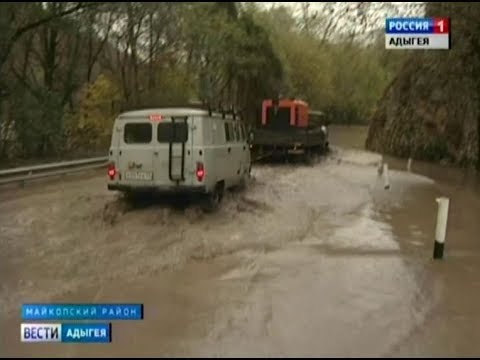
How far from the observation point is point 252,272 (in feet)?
29.7

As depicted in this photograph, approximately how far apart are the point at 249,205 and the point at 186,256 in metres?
4.91

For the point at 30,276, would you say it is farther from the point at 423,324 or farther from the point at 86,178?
Answer: the point at 86,178

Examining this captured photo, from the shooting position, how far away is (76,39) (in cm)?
3294

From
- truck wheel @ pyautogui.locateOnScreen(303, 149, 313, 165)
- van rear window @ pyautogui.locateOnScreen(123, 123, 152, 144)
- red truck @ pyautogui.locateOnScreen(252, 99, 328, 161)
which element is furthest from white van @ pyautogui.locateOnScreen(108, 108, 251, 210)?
truck wheel @ pyautogui.locateOnScreen(303, 149, 313, 165)

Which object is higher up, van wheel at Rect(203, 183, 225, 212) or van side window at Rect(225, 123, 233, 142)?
van side window at Rect(225, 123, 233, 142)

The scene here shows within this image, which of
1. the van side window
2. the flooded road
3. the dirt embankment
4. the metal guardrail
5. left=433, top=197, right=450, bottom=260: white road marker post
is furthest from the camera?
the dirt embankment

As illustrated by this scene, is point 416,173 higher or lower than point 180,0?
lower

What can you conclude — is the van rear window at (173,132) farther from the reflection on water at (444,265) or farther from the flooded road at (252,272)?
the reflection on water at (444,265)

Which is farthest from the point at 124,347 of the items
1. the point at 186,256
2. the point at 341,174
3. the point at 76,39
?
the point at 76,39

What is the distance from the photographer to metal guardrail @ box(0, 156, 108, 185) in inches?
687

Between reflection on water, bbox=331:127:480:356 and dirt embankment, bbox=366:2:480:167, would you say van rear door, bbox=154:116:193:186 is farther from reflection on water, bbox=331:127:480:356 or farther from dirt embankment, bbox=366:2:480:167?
dirt embankment, bbox=366:2:480:167

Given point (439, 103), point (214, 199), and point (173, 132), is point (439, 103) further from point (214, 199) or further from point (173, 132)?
A: point (173, 132)

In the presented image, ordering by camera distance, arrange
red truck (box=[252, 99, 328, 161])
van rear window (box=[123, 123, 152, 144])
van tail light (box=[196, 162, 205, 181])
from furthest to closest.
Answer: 1. red truck (box=[252, 99, 328, 161])
2. van rear window (box=[123, 123, 152, 144])
3. van tail light (box=[196, 162, 205, 181])

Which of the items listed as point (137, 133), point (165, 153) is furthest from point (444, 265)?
→ point (137, 133)
